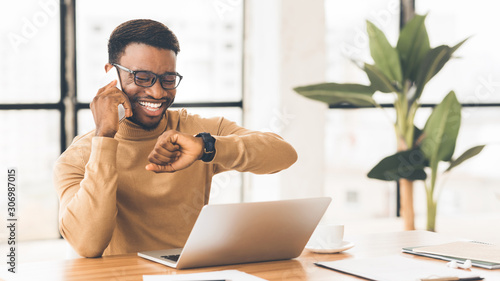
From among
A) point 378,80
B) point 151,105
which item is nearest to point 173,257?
point 151,105

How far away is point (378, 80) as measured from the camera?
11.3 feet

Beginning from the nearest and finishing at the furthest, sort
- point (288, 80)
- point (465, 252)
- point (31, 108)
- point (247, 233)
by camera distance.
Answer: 1. point (247, 233)
2. point (465, 252)
3. point (31, 108)
4. point (288, 80)

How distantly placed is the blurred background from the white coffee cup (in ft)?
6.51

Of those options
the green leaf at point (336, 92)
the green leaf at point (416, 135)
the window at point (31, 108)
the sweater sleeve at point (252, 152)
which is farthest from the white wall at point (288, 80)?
the sweater sleeve at point (252, 152)

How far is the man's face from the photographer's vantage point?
2.02 meters

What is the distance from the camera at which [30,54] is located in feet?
11.3

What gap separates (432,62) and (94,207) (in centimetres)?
227

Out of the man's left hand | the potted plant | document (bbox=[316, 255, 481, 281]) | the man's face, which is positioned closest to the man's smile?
the man's face

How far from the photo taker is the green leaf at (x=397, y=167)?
3.42 meters

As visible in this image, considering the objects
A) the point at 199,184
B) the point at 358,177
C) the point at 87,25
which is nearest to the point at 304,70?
the point at 358,177

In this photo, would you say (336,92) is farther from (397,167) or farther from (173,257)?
(173,257)

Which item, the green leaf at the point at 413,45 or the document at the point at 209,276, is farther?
the green leaf at the point at 413,45

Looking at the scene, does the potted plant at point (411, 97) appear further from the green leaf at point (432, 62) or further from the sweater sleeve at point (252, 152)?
the sweater sleeve at point (252, 152)

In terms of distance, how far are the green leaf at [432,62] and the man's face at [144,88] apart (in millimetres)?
1810
